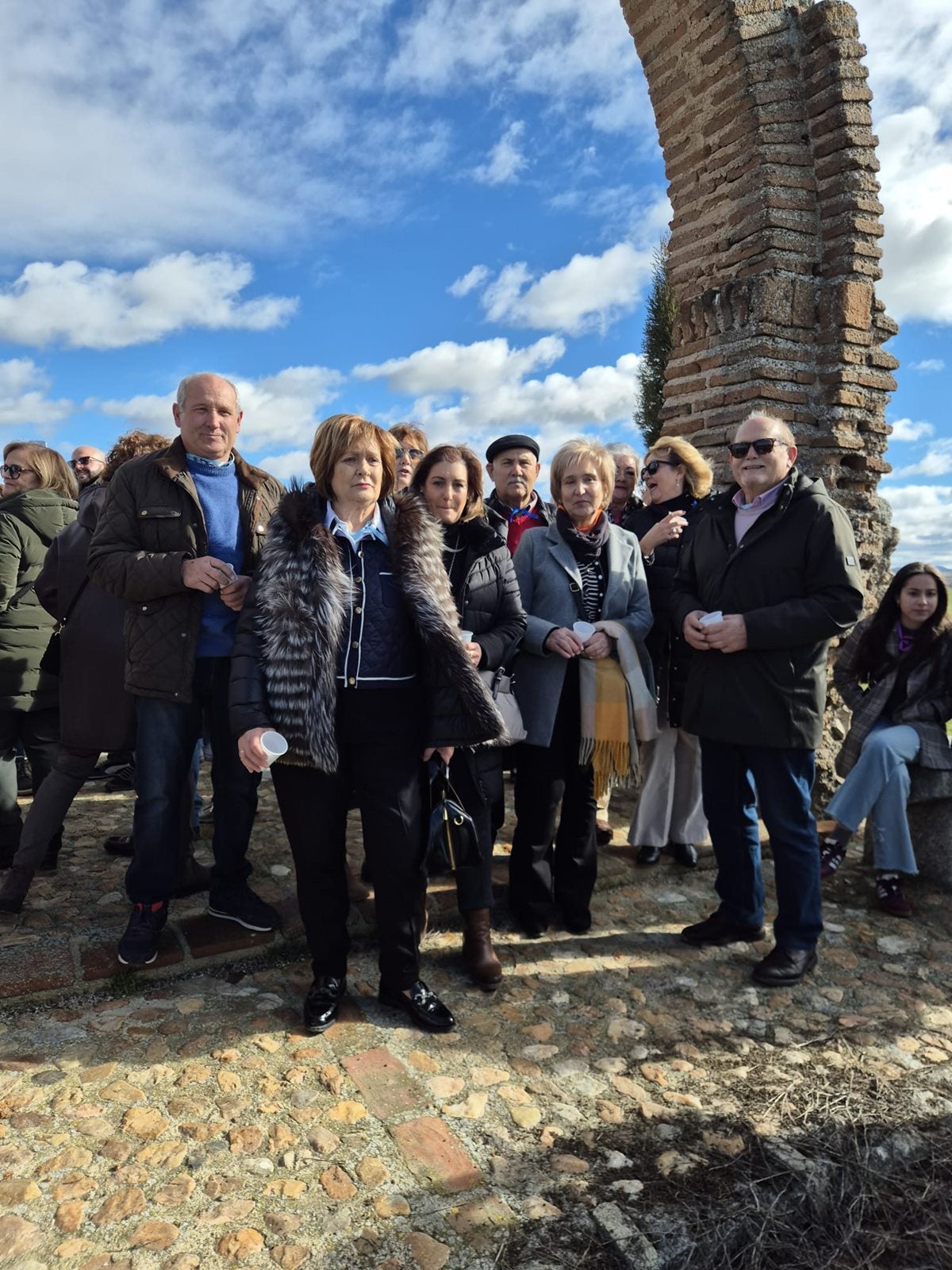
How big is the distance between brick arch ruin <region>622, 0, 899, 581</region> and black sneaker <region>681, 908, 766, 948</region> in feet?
10.3

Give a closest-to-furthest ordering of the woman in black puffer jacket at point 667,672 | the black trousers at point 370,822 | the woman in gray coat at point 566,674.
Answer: the black trousers at point 370,822, the woman in gray coat at point 566,674, the woman in black puffer jacket at point 667,672

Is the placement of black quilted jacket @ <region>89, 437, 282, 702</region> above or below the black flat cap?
below

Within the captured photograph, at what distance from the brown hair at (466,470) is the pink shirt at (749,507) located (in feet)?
3.66

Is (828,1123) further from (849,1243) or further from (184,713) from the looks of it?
(184,713)

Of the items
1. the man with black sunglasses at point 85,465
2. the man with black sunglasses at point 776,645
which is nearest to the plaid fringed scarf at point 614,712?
the man with black sunglasses at point 776,645

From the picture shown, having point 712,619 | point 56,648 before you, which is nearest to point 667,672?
point 712,619

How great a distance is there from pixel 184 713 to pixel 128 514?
31.6 inches

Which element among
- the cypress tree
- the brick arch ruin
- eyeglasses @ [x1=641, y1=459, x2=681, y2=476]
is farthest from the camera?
the cypress tree

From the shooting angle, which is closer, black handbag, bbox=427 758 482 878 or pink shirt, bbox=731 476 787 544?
black handbag, bbox=427 758 482 878

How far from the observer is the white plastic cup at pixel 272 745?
2707 millimetres

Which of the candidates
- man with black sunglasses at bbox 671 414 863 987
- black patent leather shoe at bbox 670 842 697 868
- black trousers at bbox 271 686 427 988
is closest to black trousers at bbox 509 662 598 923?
man with black sunglasses at bbox 671 414 863 987

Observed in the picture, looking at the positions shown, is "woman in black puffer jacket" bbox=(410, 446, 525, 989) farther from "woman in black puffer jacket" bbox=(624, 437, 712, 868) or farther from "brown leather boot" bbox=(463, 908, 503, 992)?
"woman in black puffer jacket" bbox=(624, 437, 712, 868)

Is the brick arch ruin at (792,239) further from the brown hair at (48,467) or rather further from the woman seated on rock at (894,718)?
the brown hair at (48,467)

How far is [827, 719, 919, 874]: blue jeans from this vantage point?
432 cm
